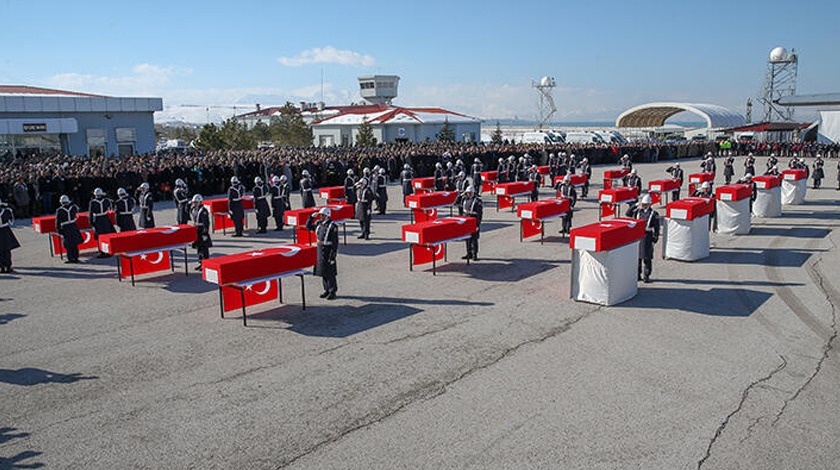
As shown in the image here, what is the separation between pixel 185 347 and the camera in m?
9.16

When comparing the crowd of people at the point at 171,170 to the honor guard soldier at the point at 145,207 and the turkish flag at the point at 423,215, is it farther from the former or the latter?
the turkish flag at the point at 423,215

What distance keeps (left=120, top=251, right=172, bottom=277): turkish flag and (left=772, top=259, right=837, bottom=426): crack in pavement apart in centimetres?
1121

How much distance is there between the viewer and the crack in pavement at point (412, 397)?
638cm

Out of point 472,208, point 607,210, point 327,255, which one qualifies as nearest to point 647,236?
point 472,208

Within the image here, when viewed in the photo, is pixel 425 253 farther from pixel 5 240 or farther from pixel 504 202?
pixel 504 202

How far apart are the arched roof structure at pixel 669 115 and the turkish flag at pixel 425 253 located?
76.4 metres

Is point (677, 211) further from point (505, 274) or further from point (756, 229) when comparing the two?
point (756, 229)

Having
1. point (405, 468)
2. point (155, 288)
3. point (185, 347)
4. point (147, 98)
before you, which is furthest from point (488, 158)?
point (405, 468)

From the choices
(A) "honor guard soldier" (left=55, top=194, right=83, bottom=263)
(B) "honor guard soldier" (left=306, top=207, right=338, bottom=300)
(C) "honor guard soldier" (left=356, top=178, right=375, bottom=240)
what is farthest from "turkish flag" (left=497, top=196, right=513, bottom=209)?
(A) "honor guard soldier" (left=55, top=194, right=83, bottom=263)

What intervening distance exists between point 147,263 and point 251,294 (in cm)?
373

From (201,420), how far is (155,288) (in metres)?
6.35

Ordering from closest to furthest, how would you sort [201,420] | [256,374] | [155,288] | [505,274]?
[201,420], [256,374], [155,288], [505,274]

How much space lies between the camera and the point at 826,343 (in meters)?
9.27

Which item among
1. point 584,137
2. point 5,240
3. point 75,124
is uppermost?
point 75,124
